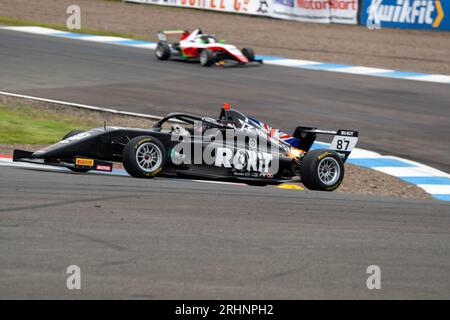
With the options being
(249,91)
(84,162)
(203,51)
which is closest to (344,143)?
(84,162)

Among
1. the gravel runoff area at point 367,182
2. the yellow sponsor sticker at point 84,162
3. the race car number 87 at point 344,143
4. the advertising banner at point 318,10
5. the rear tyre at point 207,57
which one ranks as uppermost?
the advertising banner at point 318,10

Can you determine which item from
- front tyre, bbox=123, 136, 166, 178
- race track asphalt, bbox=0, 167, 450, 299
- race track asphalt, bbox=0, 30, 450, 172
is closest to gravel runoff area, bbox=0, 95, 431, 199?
race track asphalt, bbox=0, 30, 450, 172

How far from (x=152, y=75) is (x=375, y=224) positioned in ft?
44.7

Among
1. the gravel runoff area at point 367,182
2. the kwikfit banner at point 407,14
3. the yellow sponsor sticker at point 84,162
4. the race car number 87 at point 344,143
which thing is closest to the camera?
the yellow sponsor sticker at point 84,162

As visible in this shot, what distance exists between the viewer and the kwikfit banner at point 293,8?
31.4 metres

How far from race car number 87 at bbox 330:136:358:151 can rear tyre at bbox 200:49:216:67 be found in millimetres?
11997

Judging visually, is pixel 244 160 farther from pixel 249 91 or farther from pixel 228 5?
pixel 228 5

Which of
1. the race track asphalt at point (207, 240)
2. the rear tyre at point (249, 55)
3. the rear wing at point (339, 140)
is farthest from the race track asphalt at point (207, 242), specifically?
the rear tyre at point (249, 55)

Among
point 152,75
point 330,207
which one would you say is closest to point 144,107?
point 152,75

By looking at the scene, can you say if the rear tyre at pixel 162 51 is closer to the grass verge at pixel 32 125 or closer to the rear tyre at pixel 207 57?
the rear tyre at pixel 207 57

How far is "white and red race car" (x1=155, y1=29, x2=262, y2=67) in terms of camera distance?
2334 centimetres

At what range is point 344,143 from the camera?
458 inches

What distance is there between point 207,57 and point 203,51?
0.76ft
